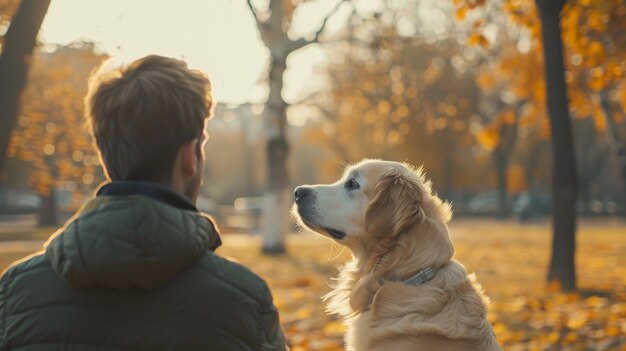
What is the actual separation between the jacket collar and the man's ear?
16 cm

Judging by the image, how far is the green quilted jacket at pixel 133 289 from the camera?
1780mm

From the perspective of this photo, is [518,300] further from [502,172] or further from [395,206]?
[502,172]

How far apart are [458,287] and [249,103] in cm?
1329

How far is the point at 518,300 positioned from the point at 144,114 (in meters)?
7.73

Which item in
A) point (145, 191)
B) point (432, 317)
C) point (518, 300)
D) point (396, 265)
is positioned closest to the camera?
point (145, 191)

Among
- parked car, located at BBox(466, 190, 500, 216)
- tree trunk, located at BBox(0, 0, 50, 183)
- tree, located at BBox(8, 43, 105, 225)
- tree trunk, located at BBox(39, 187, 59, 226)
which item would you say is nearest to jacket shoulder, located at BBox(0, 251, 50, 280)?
tree trunk, located at BBox(0, 0, 50, 183)

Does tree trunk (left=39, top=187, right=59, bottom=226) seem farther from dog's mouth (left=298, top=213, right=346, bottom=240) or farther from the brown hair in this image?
the brown hair

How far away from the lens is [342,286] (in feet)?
13.8

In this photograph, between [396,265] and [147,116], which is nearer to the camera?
[147,116]

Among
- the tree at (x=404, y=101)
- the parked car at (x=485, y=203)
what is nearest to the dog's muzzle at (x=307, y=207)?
the tree at (x=404, y=101)

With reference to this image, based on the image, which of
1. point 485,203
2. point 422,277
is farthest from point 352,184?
point 485,203

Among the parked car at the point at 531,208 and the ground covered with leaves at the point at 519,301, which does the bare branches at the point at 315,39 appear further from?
the parked car at the point at 531,208

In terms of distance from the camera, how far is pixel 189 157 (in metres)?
2.17

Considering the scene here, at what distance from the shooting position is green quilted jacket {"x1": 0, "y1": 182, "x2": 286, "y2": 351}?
5.84 ft
